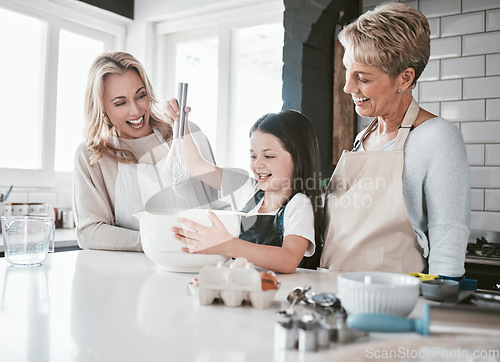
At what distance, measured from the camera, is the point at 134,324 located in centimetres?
70

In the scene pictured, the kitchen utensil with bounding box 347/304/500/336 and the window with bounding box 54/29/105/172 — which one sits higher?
the window with bounding box 54/29/105/172

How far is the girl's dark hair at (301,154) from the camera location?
1368 millimetres

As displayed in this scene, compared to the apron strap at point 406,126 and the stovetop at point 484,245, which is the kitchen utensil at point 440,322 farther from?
the stovetop at point 484,245

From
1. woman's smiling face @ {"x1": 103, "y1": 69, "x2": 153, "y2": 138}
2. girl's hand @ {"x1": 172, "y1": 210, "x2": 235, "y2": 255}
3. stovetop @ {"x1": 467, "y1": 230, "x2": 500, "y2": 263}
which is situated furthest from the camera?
stovetop @ {"x1": 467, "y1": 230, "x2": 500, "y2": 263}

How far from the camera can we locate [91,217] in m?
1.57

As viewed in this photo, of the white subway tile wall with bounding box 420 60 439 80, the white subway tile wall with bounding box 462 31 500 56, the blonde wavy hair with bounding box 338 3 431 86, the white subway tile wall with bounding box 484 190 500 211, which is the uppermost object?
the white subway tile wall with bounding box 462 31 500 56

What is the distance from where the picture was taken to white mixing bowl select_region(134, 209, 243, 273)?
3.51 feet

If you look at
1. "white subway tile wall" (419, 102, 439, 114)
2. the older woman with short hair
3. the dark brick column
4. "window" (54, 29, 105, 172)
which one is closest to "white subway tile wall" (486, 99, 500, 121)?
"white subway tile wall" (419, 102, 439, 114)

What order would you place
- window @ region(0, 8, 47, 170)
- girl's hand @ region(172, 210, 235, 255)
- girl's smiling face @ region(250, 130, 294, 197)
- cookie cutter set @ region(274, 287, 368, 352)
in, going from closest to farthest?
1. cookie cutter set @ region(274, 287, 368, 352)
2. girl's hand @ region(172, 210, 235, 255)
3. girl's smiling face @ region(250, 130, 294, 197)
4. window @ region(0, 8, 47, 170)

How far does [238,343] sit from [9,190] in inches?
105

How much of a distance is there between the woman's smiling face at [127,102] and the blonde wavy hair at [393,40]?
89 cm

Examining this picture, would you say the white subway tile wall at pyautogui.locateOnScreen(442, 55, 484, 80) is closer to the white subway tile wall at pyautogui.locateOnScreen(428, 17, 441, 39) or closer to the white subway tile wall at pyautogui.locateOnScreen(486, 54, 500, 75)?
the white subway tile wall at pyautogui.locateOnScreen(486, 54, 500, 75)

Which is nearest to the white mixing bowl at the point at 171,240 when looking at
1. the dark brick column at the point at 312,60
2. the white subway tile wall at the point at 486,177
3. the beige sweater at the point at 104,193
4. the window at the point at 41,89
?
the beige sweater at the point at 104,193

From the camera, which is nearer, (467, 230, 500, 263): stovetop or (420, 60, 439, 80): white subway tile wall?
(467, 230, 500, 263): stovetop
